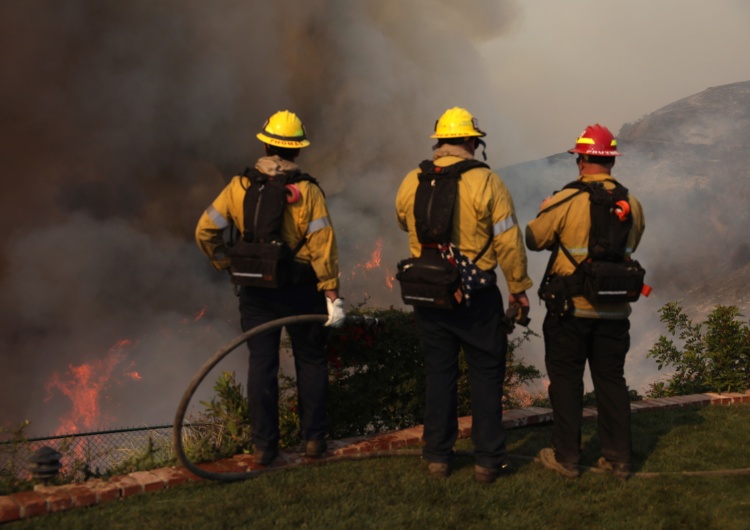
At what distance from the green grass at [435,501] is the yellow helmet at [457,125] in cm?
201

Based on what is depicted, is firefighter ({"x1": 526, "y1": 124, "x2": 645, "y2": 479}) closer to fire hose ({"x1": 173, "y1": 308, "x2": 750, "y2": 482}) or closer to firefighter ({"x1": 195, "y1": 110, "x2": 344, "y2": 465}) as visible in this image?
fire hose ({"x1": 173, "y1": 308, "x2": 750, "y2": 482})

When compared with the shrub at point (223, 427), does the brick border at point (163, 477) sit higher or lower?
lower

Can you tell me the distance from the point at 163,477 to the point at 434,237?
2.02 metres

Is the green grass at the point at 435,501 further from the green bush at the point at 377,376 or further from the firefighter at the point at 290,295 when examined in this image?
the green bush at the point at 377,376

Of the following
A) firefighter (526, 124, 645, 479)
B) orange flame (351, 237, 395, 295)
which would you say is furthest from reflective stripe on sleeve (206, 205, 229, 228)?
orange flame (351, 237, 395, 295)

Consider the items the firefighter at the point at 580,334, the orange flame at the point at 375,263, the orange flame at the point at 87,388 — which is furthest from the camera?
the orange flame at the point at 375,263

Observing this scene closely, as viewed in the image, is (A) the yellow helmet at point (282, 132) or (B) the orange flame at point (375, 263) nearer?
(A) the yellow helmet at point (282, 132)

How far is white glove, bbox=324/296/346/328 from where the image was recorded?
4516 millimetres

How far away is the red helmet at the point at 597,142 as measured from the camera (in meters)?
4.55

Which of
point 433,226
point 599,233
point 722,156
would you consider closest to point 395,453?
point 433,226

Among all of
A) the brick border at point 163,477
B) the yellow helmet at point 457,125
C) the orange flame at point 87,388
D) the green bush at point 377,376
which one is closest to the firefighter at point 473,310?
the yellow helmet at point 457,125

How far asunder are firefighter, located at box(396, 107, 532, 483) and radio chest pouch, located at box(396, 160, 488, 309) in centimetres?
5

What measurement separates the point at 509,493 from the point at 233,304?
1635 centimetres

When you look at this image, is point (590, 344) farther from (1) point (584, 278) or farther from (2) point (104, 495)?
(2) point (104, 495)
